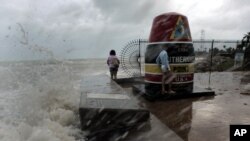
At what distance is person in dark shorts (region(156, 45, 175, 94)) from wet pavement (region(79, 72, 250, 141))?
52 cm

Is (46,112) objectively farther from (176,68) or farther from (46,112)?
(176,68)

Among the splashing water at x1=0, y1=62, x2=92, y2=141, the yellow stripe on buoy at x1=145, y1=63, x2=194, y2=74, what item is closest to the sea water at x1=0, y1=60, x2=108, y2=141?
the splashing water at x1=0, y1=62, x2=92, y2=141

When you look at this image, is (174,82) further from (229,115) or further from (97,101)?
(97,101)

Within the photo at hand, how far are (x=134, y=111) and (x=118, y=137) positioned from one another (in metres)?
0.54

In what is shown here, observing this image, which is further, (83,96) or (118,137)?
(83,96)

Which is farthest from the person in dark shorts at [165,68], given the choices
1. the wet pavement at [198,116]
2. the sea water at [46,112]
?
the sea water at [46,112]

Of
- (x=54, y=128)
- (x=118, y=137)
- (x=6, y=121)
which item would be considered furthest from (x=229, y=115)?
(x=6, y=121)

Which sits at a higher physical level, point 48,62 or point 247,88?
point 48,62

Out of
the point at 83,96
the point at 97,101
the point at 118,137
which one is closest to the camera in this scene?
the point at 118,137

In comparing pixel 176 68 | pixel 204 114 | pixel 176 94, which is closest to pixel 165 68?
pixel 176 68

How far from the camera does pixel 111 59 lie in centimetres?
1283

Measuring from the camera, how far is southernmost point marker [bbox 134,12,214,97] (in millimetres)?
8391

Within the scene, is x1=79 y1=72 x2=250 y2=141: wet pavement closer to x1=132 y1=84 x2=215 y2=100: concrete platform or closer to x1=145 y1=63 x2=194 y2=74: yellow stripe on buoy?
x1=132 y1=84 x2=215 y2=100: concrete platform

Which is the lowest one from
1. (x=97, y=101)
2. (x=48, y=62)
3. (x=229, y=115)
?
(x=229, y=115)
